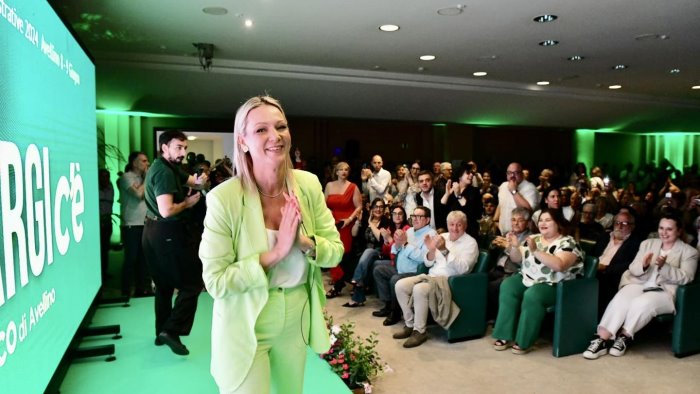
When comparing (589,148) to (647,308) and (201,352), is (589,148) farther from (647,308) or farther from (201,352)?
(201,352)

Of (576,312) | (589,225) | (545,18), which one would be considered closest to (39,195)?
(576,312)

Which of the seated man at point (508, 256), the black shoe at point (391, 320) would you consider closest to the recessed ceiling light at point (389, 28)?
the seated man at point (508, 256)

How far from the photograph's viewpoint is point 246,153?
1517mm

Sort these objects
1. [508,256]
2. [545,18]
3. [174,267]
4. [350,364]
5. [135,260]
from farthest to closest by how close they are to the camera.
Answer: [135,260]
[545,18]
[508,256]
[174,267]
[350,364]

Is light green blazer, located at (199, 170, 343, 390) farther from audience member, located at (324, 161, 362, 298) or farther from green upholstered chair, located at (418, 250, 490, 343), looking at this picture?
audience member, located at (324, 161, 362, 298)

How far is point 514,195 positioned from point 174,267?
3410mm

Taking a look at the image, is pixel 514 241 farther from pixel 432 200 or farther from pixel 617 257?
pixel 432 200

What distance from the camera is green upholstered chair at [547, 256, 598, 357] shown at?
12.6 feet

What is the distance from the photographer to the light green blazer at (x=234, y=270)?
142 centimetres

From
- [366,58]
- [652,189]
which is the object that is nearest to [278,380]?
[366,58]

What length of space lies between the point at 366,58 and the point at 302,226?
214 inches

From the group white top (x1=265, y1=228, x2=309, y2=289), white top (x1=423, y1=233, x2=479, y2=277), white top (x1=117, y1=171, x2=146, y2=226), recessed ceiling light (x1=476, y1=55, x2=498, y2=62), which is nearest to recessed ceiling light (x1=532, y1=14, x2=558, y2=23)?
recessed ceiling light (x1=476, y1=55, x2=498, y2=62)

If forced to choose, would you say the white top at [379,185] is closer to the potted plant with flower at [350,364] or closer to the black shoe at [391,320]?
the black shoe at [391,320]

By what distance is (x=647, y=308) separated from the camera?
3.80 m
